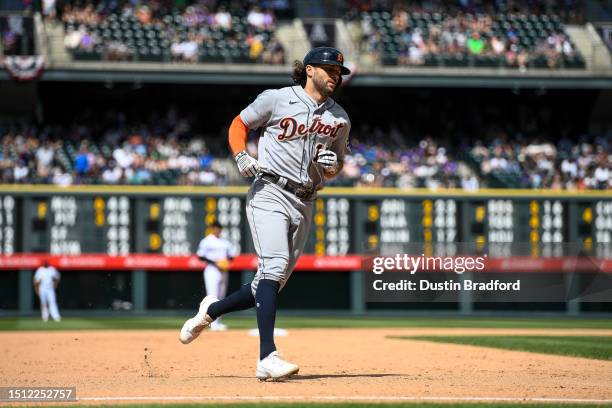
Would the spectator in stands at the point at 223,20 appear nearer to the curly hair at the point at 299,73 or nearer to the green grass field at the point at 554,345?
the green grass field at the point at 554,345

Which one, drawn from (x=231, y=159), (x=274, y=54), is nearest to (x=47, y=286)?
(x=231, y=159)

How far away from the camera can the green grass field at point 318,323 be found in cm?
2151

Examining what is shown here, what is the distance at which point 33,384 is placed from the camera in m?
7.99

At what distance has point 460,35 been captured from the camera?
101 feet

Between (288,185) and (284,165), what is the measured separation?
143 mm

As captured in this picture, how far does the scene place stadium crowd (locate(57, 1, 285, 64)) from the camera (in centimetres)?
2923

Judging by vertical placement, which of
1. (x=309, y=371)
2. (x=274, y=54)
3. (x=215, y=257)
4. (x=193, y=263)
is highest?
(x=274, y=54)

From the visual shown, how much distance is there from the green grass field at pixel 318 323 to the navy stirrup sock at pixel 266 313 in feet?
43.4

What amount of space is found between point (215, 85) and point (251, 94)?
1412mm

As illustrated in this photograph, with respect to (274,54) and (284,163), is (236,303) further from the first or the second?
(274,54)

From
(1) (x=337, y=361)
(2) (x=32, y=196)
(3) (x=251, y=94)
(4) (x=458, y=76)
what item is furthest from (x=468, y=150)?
(1) (x=337, y=361)

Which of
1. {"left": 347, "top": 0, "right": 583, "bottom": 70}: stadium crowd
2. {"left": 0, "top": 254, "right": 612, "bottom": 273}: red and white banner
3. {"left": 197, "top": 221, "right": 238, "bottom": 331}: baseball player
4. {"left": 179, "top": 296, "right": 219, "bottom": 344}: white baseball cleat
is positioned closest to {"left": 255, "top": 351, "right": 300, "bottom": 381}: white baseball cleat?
{"left": 179, "top": 296, "right": 219, "bottom": 344}: white baseball cleat

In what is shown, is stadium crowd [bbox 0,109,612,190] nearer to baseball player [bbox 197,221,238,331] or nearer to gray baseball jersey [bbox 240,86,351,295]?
baseball player [bbox 197,221,238,331]

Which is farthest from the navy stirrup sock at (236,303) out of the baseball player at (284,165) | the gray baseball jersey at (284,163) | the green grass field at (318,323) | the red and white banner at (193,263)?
the red and white banner at (193,263)
